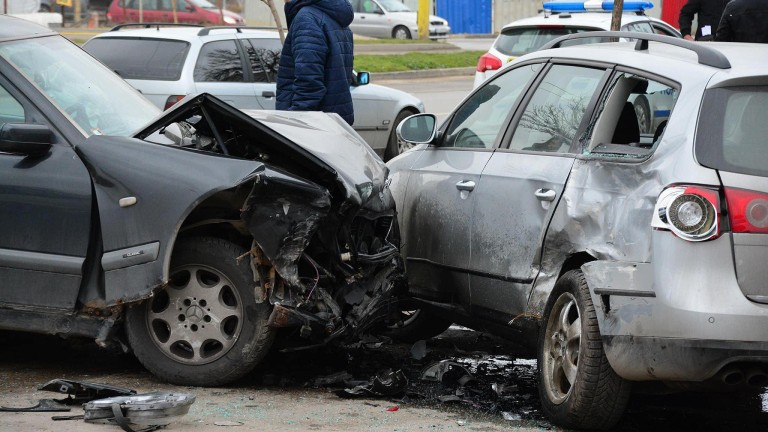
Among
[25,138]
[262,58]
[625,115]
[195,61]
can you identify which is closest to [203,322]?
[25,138]

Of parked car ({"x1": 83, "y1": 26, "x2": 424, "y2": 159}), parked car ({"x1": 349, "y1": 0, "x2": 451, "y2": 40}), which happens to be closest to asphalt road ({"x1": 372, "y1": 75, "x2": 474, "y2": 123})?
parked car ({"x1": 83, "y1": 26, "x2": 424, "y2": 159})

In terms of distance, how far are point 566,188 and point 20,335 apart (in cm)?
320

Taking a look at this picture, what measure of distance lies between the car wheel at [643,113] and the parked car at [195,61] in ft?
19.0

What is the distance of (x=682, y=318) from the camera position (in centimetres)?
443

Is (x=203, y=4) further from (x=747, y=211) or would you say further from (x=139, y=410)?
(x=747, y=211)

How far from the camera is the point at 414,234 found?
6422 millimetres

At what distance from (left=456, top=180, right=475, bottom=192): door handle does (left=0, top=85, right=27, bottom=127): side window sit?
2.16m

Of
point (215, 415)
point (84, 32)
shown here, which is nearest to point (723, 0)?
point (215, 415)

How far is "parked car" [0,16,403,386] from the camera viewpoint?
5.37 metres

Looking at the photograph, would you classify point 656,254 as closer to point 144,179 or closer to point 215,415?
point 215,415

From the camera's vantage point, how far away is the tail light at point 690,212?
4.43 meters


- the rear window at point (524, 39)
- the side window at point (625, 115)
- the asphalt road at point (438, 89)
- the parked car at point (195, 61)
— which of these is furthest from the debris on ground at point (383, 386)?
the asphalt road at point (438, 89)

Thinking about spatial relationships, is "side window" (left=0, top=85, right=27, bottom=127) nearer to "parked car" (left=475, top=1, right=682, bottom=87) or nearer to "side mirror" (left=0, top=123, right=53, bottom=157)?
"side mirror" (left=0, top=123, right=53, bottom=157)

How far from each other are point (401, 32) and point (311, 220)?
106 feet
